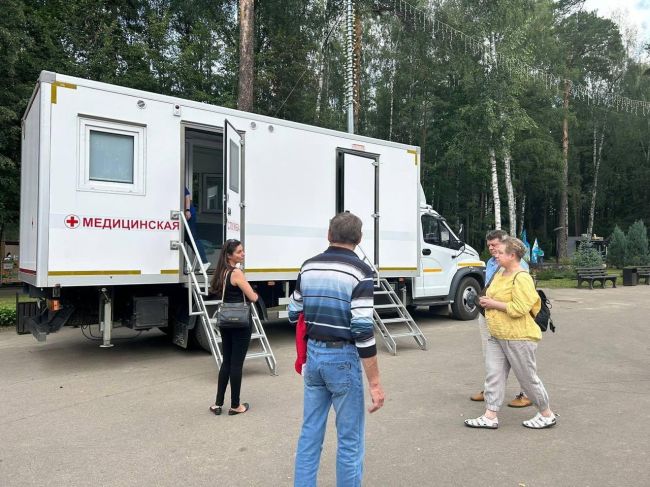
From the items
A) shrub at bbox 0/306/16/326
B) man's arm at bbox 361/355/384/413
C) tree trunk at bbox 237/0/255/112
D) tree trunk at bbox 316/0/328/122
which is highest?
tree trunk at bbox 316/0/328/122

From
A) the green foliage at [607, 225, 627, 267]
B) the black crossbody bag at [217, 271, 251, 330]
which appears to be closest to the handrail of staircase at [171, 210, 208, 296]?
the black crossbody bag at [217, 271, 251, 330]

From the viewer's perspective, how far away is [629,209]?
140ft

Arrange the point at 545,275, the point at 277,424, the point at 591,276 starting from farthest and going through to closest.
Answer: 1. the point at 545,275
2. the point at 591,276
3. the point at 277,424

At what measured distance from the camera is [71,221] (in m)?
6.23

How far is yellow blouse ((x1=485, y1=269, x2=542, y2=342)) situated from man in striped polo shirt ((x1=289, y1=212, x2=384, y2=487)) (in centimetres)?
189

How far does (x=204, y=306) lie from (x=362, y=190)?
3501 mm

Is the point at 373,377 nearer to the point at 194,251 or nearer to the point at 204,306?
the point at 204,306

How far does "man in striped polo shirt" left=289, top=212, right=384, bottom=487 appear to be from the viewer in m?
2.91

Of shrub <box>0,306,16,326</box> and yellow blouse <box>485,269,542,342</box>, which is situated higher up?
yellow blouse <box>485,269,542,342</box>

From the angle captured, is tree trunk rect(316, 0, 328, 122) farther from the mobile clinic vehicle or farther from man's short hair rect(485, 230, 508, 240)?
man's short hair rect(485, 230, 508, 240)

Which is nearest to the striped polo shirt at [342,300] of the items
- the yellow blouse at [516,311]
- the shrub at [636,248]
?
the yellow blouse at [516,311]

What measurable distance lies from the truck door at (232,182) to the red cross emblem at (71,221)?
1676mm

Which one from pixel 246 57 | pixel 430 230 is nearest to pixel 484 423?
pixel 430 230

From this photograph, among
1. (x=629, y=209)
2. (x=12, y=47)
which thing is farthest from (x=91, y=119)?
(x=629, y=209)
